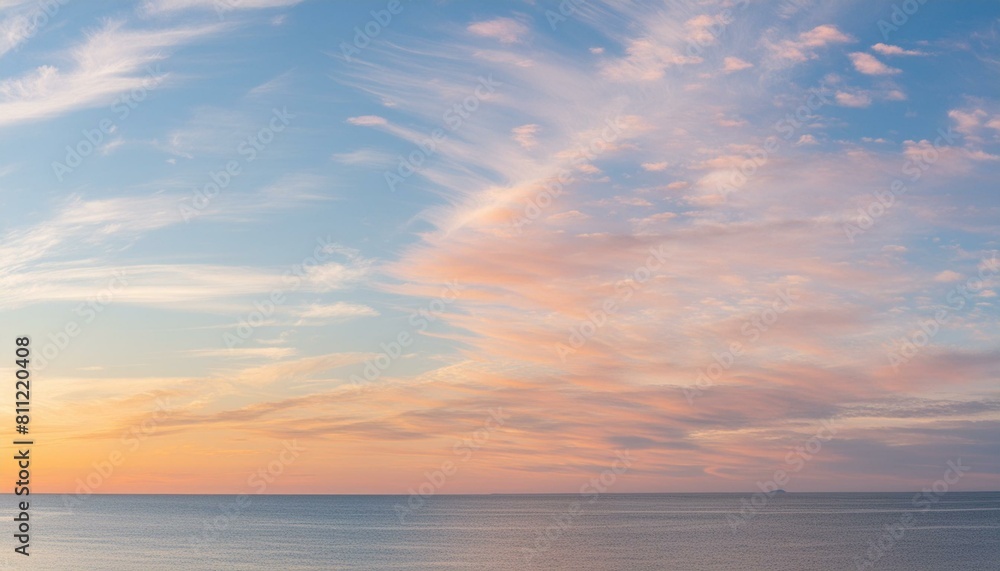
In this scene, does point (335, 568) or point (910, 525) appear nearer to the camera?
point (335, 568)

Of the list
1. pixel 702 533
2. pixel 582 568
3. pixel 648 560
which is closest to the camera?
pixel 582 568

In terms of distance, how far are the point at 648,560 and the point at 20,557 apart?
76.7 meters

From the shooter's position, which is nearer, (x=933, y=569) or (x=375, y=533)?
(x=933, y=569)

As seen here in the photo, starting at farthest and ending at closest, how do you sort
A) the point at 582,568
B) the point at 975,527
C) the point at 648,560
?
the point at 975,527, the point at 648,560, the point at 582,568

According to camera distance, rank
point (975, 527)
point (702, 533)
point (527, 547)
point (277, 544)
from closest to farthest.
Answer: point (527, 547) → point (277, 544) → point (702, 533) → point (975, 527)

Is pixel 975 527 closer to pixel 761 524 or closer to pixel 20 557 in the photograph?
pixel 761 524

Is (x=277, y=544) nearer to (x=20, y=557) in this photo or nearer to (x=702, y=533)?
(x=20, y=557)

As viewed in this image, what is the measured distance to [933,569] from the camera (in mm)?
Result: 95625

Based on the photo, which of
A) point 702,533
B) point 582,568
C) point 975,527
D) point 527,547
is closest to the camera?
point 582,568

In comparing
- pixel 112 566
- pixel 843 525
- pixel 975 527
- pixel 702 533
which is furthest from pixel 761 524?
pixel 112 566

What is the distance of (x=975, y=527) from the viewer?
17488 cm

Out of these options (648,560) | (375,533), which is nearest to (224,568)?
(648,560)

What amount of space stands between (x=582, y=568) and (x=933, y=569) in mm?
40349

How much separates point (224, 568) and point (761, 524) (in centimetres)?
12070
